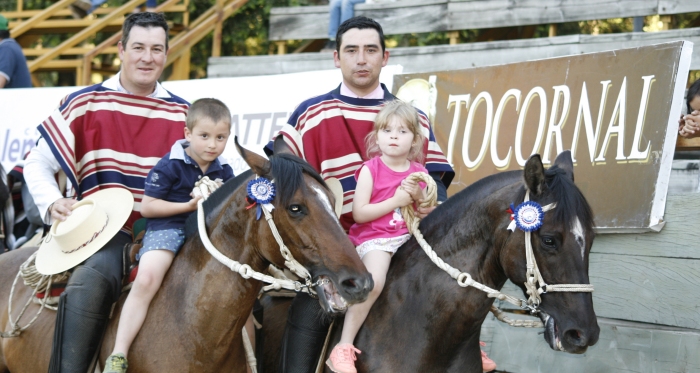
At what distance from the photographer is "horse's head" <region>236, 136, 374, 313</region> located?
3.39m

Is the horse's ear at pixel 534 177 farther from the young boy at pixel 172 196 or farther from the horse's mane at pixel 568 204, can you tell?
the young boy at pixel 172 196

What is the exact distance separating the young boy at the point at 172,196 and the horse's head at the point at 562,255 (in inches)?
61.4

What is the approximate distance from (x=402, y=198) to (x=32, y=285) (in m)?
2.00

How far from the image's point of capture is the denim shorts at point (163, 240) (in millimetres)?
3980

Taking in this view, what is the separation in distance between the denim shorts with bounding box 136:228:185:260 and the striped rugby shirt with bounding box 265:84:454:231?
0.81 metres

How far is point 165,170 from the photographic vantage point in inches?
162

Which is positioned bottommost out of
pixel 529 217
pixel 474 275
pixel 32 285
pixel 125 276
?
pixel 32 285

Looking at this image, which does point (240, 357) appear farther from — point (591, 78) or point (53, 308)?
point (591, 78)

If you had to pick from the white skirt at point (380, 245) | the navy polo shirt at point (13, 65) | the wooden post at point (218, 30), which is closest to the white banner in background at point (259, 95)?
the navy polo shirt at point (13, 65)

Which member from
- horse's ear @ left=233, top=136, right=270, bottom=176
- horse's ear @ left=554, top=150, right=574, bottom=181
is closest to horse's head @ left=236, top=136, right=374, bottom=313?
horse's ear @ left=233, top=136, right=270, bottom=176

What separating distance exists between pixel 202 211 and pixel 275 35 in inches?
271

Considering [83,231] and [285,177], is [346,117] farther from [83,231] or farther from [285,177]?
[83,231]

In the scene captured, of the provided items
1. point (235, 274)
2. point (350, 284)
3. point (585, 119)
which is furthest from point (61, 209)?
point (585, 119)

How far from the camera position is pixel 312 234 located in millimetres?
3498
